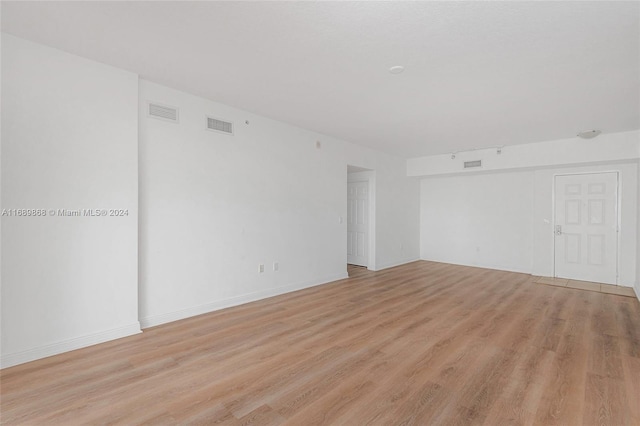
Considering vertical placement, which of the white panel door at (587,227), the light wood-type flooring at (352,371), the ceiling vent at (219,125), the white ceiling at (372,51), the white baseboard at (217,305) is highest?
the white ceiling at (372,51)

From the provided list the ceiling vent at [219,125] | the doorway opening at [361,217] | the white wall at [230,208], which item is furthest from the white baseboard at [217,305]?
the ceiling vent at [219,125]

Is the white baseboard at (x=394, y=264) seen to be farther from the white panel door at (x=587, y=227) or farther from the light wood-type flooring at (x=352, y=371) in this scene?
the white panel door at (x=587, y=227)

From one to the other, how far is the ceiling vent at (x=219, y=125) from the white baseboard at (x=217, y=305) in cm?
233

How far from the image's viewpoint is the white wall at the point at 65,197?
2537 millimetres

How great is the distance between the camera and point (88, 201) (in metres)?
2.92

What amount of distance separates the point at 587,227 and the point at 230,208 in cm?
686

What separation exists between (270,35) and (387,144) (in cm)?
422

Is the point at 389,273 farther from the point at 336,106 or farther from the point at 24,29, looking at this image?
the point at 24,29

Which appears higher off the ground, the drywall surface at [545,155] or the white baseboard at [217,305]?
the drywall surface at [545,155]

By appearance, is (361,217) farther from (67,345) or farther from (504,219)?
(67,345)

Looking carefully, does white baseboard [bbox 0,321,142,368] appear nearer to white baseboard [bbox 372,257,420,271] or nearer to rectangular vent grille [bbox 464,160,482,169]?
white baseboard [bbox 372,257,420,271]

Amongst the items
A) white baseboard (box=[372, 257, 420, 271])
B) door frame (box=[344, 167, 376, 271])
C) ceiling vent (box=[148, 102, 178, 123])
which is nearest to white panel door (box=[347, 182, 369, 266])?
door frame (box=[344, 167, 376, 271])

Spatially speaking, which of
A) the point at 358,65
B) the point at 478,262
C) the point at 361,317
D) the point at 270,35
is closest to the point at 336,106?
the point at 358,65

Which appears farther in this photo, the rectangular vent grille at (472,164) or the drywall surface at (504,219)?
the rectangular vent grille at (472,164)
